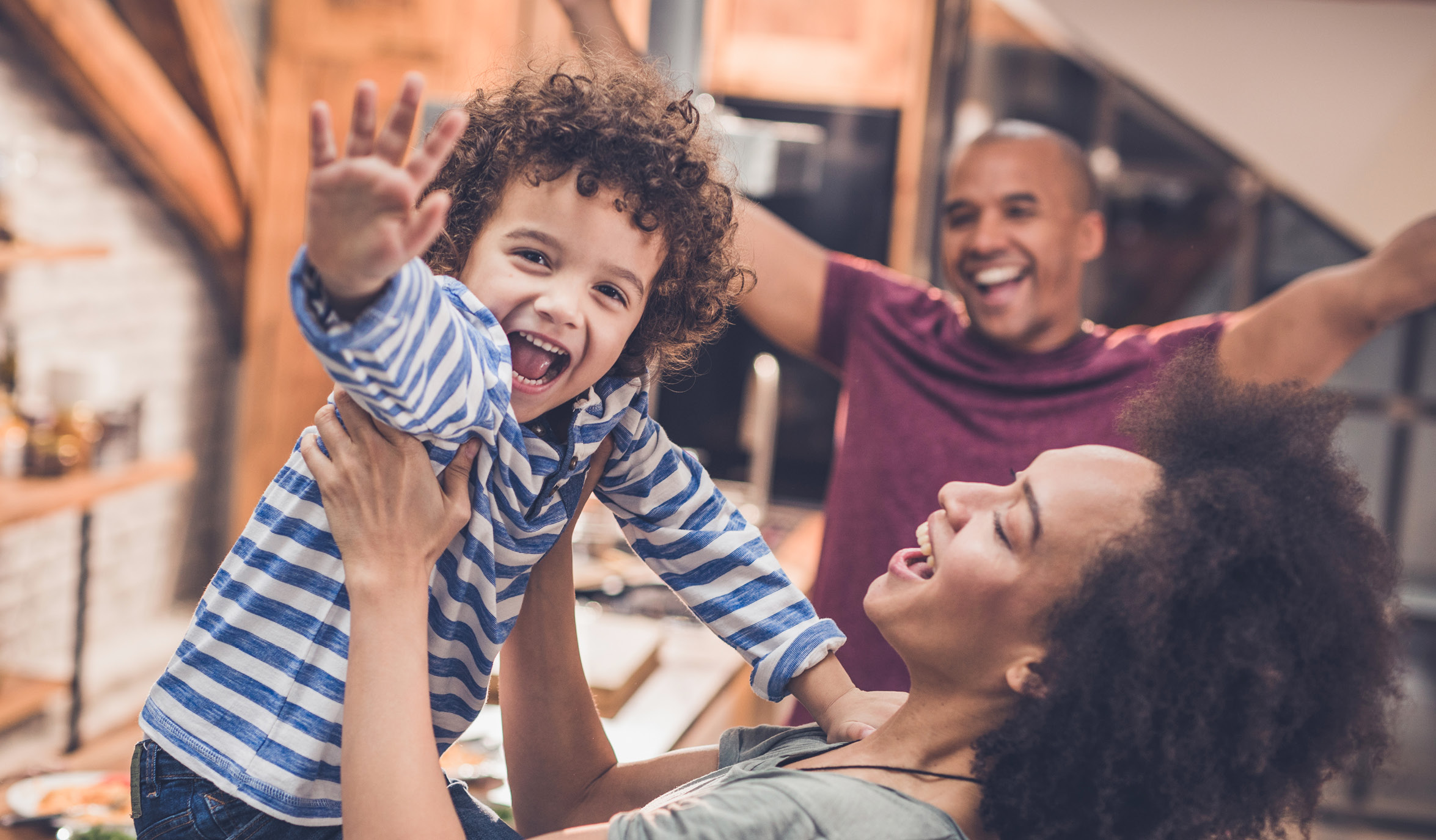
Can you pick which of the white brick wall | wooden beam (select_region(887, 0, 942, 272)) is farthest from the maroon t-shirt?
wooden beam (select_region(887, 0, 942, 272))

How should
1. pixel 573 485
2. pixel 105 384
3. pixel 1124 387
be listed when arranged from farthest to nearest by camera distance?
pixel 105 384
pixel 1124 387
pixel 573 485

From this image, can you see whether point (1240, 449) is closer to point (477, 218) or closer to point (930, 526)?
point (930, 526)

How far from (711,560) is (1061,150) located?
113 centimetres

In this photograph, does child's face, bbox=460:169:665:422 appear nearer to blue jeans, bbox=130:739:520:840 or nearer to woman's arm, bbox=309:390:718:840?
woman's arm, bbox=309:390:718:840

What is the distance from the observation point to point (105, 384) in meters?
3.08

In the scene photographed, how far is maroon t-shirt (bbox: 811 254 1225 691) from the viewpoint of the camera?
5.79 ft

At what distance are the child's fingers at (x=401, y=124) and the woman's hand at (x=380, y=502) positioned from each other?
0.92 ft

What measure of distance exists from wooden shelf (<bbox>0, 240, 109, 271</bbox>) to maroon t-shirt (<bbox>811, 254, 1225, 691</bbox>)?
6.79 feet

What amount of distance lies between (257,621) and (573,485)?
0.32m

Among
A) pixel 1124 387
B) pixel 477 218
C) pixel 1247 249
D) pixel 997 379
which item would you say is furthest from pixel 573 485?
pixel 1247 249

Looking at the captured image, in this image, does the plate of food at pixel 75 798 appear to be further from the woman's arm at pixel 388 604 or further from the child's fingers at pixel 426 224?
the child's fingers at pixel 426 224

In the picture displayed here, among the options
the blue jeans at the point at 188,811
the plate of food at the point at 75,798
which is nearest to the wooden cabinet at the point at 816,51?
the plate of food at the point at 75,798

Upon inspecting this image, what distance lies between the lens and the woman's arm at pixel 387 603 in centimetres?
88

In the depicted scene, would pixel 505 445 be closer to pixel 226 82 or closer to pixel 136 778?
pixel 136 778
